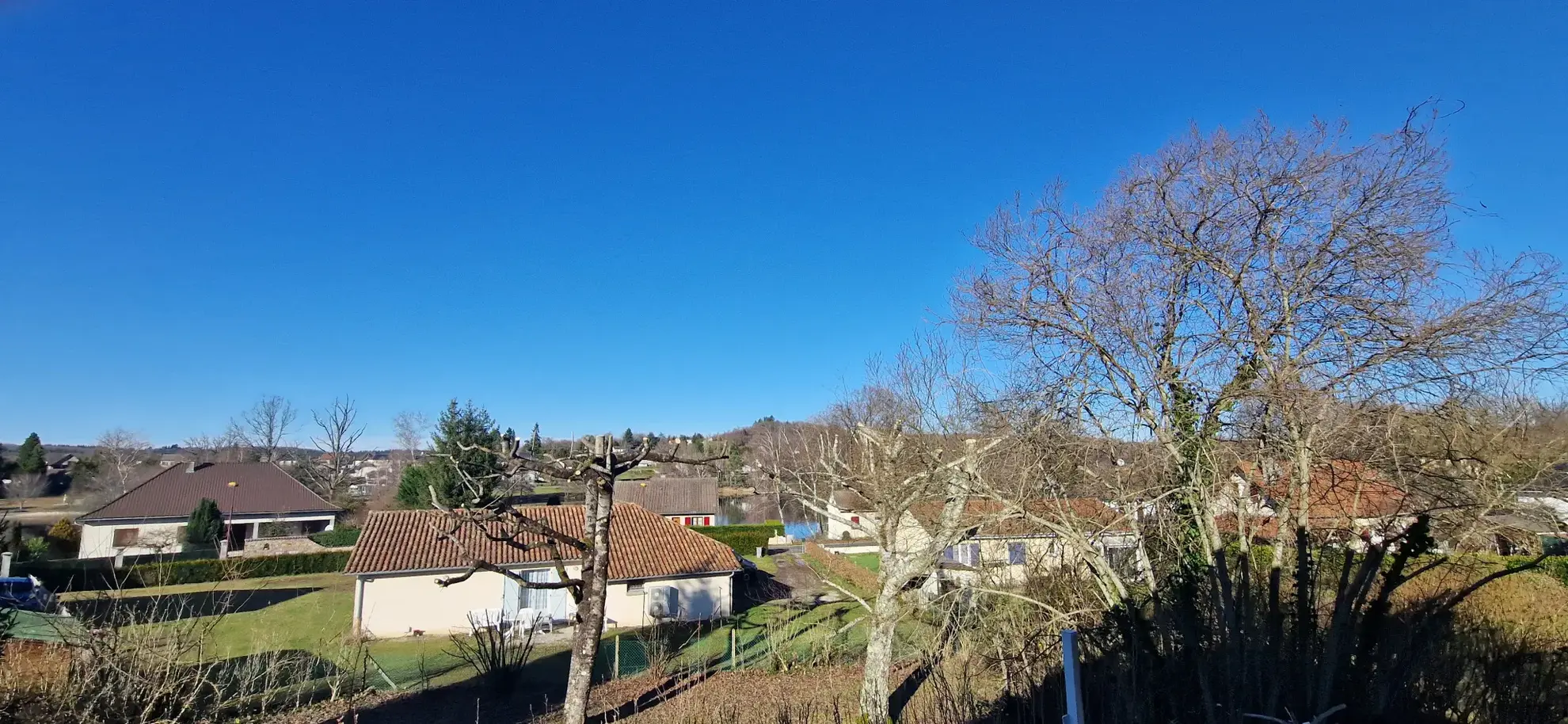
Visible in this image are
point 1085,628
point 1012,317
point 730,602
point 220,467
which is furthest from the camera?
point 220,467

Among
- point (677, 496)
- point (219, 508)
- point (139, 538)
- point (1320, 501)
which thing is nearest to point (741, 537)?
point (677, 496)

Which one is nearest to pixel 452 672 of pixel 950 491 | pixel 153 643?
pixel 153 643

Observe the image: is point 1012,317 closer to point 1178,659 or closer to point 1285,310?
point 1285,310

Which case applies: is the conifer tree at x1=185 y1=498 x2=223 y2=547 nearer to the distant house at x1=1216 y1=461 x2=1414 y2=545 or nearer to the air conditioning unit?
the air conditioning unit

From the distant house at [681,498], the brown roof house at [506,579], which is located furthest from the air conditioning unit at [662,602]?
the distant house at [681,498]

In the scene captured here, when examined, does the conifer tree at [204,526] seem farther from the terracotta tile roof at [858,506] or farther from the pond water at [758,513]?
the terracotta tile roof at [858,506]

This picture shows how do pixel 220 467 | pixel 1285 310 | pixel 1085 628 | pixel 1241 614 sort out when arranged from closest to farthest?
pixel 1241 614, pixel 1085 628, pixel 1285 310, pixel 220 467

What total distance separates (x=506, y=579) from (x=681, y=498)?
24.3 metres

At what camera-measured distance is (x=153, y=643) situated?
8312mm

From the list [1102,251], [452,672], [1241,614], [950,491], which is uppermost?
[1102,251]

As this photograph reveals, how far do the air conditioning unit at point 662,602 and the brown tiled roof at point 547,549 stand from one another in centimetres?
49

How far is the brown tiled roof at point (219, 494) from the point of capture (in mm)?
32000

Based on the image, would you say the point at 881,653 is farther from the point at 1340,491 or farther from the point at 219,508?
the point at 219,508

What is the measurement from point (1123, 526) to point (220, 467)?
1712 inches
